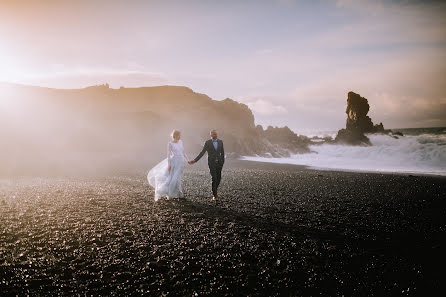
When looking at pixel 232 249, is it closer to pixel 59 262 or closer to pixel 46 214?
pixel 59 262

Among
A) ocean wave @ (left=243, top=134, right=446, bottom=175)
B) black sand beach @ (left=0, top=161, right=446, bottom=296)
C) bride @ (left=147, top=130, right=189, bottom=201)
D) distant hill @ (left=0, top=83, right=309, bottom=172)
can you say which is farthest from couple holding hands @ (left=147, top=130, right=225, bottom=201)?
ocean wave @ (left=243, top=134, right=446, bottom=175)

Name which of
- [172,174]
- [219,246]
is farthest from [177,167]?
[219,246]

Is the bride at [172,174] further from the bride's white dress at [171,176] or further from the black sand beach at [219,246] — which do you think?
the black sand beach at [219,246]

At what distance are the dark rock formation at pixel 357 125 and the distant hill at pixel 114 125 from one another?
8962mm

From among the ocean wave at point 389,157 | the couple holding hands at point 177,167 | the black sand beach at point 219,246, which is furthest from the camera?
the ocean wave at point 389,157

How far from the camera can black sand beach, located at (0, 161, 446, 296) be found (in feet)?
15.5

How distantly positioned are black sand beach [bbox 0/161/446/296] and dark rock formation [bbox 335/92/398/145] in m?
49.5

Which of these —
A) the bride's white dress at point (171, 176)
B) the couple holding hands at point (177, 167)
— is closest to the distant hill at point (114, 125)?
the bride's white dress at point (171, 176)

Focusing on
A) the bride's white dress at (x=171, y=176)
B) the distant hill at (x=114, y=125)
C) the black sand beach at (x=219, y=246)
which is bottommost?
the black sand beach at (x=219, y=246)

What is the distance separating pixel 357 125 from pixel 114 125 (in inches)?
2042

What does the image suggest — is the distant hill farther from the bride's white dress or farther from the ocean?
the bride's white dress

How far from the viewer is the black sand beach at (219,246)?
15.5ft

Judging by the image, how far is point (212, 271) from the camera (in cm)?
519

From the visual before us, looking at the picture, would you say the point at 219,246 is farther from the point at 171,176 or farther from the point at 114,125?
the point at 114,125
